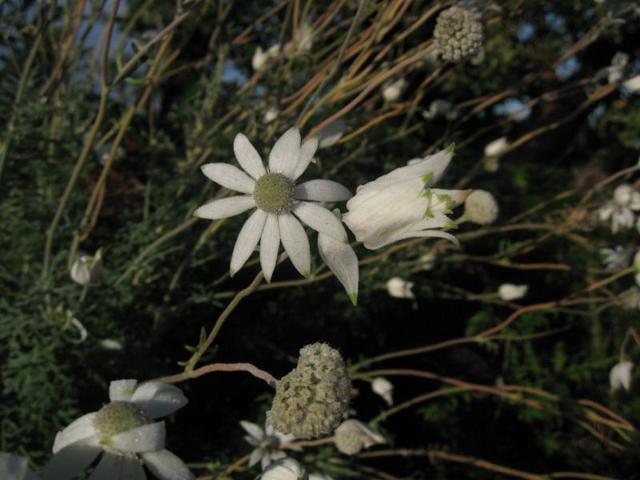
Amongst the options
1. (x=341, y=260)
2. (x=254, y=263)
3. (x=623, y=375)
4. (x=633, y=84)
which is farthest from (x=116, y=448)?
(x=633, y=84)

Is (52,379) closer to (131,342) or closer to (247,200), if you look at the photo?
(131,342)

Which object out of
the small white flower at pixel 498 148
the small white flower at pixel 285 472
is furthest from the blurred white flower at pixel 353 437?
the small white flower at pixel 498 148

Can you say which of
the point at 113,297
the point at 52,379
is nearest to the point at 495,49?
the point at 113,297

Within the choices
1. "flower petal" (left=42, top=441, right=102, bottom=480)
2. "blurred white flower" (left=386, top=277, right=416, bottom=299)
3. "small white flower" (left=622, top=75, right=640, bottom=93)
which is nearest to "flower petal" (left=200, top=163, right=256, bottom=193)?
"flower petal" (left=42, top=441, right=102, bottom=480)

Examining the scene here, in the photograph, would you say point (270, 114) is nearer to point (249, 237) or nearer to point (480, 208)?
point (480, 208)

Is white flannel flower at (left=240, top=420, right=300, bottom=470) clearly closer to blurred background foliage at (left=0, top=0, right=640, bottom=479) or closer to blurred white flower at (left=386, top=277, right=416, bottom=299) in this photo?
blurred background foliage at (left=0, top=0, right=640, bottom=479)

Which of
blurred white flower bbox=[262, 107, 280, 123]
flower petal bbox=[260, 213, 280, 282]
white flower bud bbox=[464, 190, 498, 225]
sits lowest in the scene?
flower petal bbox=[260, 213, 280, 282]
